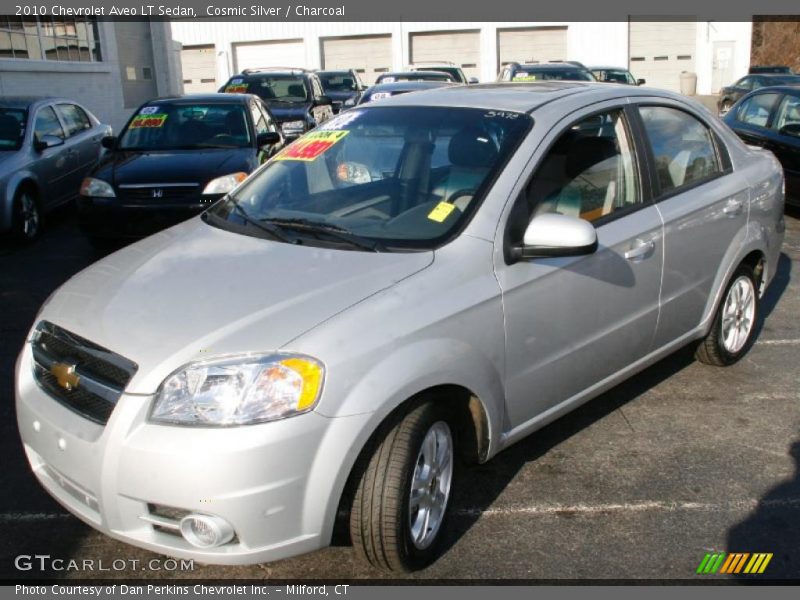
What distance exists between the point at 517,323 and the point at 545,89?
56.4 inches

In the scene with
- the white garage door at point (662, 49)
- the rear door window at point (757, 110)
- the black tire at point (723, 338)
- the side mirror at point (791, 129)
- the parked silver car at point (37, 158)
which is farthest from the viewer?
the white garage door at point (662, 49)

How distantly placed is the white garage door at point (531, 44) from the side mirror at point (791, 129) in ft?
91.8

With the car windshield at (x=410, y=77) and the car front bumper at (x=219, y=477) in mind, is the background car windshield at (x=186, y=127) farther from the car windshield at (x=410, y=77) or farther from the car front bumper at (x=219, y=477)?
the car windshield at (x=410, y=77)

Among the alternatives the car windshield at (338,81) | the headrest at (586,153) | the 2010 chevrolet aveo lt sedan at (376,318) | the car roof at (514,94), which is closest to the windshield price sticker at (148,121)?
the 2010 chevrolet aveo lt sedan at (376,318)

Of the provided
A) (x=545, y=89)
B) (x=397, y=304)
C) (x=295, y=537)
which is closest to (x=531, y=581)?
(x=295, y=537)

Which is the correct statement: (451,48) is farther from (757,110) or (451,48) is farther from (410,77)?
(757,110)

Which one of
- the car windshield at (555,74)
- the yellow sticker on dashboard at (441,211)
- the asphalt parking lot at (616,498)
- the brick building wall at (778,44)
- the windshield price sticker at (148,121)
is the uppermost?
the brick building wall at (778,44)

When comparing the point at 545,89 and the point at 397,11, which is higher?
the point at 397,11

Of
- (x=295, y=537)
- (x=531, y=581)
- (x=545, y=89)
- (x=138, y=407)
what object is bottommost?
(x=531, y=581)

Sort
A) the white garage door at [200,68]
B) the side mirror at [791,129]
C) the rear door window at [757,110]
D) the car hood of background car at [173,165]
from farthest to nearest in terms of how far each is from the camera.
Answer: the white garage door at [200,68]
the rear door window at [757,110]
the side mirror at [791,129]
the car hood of background car at [173,165]

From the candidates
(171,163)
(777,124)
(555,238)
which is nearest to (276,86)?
(171,163)

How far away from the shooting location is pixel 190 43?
38.5 m

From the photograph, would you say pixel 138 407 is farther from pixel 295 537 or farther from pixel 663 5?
pixel 663 5

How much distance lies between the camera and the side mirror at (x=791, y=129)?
28.6ft
